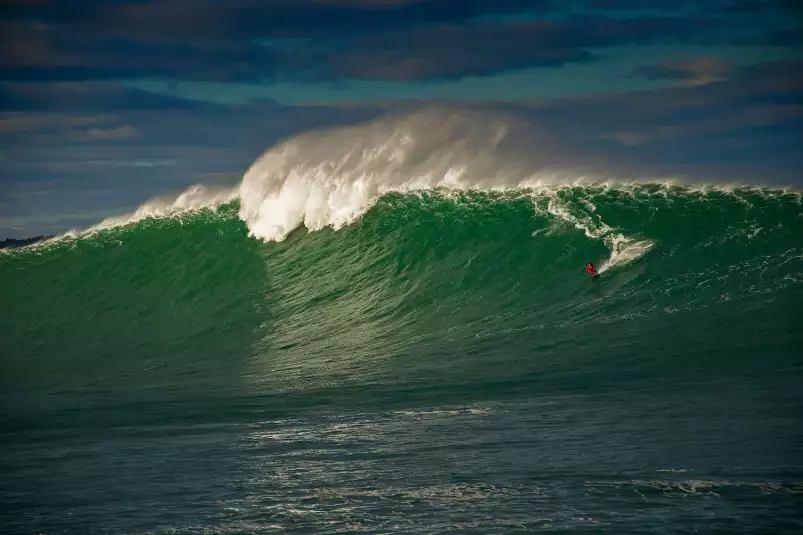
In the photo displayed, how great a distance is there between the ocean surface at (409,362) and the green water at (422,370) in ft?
0.15

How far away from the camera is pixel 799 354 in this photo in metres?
11.8

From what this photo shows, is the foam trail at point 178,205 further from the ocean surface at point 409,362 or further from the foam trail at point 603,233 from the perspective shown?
the foam trail at point 603,233

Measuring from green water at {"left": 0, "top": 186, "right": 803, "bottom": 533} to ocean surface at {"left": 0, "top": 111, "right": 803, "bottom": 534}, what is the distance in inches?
1.8

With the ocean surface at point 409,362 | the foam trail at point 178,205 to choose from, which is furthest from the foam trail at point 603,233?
the foam trail at point 178,205

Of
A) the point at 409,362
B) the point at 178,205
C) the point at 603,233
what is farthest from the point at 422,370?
the point at 178,205

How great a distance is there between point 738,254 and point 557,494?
10088 mm

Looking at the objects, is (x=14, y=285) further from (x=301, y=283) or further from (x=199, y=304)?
(x=301, y=283)

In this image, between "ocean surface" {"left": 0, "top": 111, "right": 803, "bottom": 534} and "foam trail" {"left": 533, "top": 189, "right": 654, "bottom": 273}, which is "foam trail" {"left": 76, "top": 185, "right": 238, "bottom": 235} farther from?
"foam trail" {"left": 533, "top": 189, "right": 654, "bottom": 273}

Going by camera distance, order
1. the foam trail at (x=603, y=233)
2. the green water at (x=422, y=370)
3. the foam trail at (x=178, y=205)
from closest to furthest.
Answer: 1. the green water at (x=422, y=370)
2. the foam trail at (x=603, y=233)
3. the foam trail at (x=178, y=205)

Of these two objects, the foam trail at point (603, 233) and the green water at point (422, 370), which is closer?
the green water at point (422, 370)

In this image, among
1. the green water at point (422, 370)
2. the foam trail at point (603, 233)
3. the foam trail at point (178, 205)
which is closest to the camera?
the green water at point (422, 370)

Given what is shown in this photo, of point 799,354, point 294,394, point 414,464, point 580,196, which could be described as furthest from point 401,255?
point 414,464

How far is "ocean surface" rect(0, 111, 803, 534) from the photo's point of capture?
746 centimetres

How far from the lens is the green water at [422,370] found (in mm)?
7430
